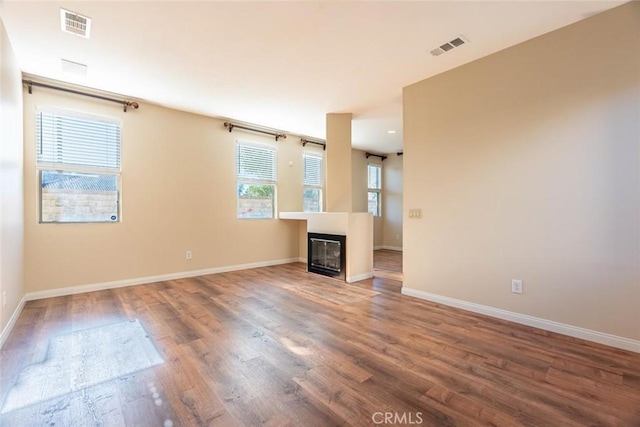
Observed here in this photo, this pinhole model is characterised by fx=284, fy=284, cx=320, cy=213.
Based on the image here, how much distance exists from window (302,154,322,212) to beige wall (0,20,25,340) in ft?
14.2

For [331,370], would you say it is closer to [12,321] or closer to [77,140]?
[12,321]

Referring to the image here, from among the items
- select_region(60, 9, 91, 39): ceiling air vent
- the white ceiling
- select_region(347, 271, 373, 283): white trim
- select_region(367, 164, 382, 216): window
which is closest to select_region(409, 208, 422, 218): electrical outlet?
select_region(347, 271, 373, 283): white trim

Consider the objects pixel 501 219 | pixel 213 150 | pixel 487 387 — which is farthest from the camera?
pixel 213 150

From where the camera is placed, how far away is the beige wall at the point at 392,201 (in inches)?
310

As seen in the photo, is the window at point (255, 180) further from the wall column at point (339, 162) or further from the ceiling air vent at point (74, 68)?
the ceiling air vent at point (74, 68)

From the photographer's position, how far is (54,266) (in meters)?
3.60

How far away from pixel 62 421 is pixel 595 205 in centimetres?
391

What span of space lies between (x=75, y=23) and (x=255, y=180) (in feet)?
11.0

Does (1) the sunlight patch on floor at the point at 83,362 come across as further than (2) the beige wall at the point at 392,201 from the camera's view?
No

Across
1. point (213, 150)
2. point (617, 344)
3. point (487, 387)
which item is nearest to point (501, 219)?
point (617, 344)

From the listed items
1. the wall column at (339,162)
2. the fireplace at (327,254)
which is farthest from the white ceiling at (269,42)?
the fireplace at (327,254)

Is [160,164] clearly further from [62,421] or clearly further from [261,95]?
[62,421]

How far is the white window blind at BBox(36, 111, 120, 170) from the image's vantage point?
11.6 ft

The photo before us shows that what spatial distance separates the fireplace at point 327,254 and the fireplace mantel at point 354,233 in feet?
0.28
